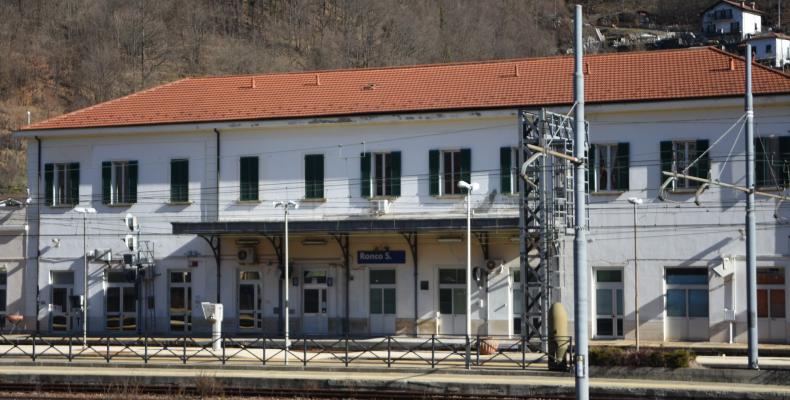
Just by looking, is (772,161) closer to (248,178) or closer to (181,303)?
(248,178)

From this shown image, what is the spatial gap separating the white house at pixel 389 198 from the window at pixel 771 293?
0.21 feet

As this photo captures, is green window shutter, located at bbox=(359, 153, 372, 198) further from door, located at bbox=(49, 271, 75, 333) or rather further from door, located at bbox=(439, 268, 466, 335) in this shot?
door, located at bbox=(49, 271, 75, 333)

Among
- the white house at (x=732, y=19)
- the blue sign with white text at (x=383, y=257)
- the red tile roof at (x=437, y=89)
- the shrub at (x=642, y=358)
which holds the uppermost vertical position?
the white house at (x=732, y=19)

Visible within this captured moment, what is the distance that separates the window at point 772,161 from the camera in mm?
39562

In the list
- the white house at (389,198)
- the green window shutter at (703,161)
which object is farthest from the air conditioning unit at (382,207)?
the green window shutter at (703,161)

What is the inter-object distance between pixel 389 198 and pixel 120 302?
38.4 ft

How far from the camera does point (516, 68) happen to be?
4634 centimetres

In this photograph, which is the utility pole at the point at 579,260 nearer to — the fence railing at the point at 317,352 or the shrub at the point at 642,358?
the shrub at the point at 642,358

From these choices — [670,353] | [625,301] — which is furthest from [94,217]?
[670,353]

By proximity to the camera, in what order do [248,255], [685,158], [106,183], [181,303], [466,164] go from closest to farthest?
[685,158] → [466,164] → [248,255] → [181,303] → [106,183]

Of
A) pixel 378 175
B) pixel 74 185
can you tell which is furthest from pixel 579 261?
pixel 74 185

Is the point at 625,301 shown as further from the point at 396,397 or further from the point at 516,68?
the point at 396,397

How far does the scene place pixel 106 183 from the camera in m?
47.5

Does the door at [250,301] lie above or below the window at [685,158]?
below
